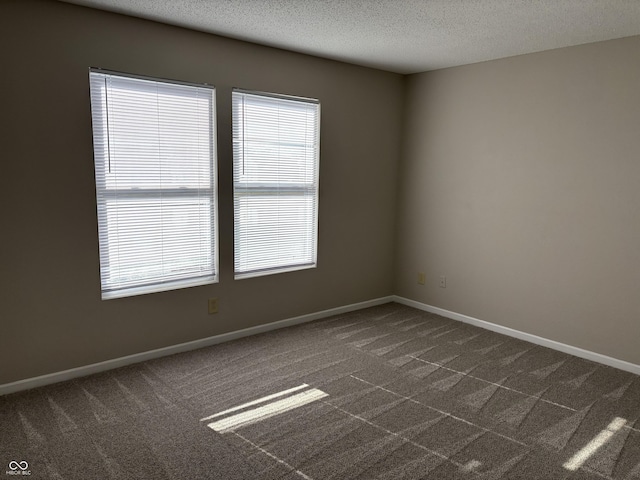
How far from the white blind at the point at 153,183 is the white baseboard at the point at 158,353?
465 mm

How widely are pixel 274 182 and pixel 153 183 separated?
1031 mm

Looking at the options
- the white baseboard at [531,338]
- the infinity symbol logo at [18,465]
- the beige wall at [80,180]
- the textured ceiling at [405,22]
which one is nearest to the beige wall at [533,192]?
the white baseboard at [531,338]

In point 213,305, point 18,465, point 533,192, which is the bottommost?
point 18,465

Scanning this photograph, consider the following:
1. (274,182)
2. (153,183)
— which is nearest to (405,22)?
(274,182)

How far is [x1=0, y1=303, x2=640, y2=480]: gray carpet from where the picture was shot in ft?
7.21

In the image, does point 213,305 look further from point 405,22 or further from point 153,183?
point 405,22

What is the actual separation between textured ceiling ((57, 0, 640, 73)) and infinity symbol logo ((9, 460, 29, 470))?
253 centimetres

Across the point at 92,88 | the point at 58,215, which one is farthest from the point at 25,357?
the point at 92,88

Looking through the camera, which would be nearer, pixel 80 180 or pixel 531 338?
pixel 80 180

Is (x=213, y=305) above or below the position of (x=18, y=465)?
above

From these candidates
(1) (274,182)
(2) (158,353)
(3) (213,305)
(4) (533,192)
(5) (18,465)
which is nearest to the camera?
(5) (18,465)

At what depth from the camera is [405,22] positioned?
2.94 metres

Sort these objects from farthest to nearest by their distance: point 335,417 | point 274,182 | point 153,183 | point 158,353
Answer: point 274,182, point 158,353, point 153,183, point 335,417

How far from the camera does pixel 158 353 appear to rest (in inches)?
133
